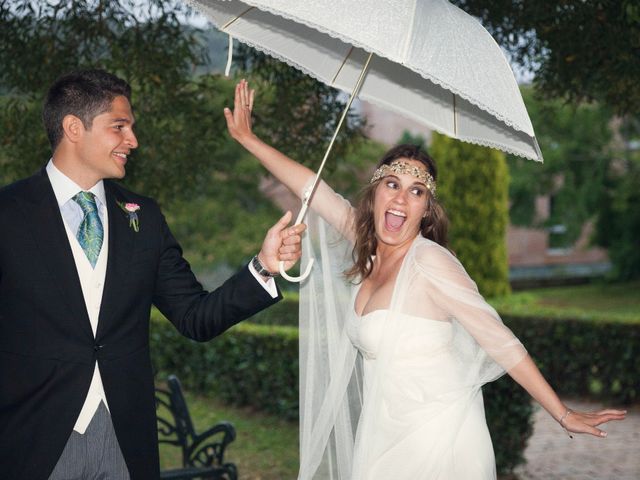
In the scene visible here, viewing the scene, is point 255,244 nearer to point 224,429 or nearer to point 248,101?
point 224,429

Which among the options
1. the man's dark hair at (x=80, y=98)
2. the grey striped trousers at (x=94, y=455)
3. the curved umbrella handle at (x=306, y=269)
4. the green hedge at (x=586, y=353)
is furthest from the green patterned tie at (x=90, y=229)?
the green hedge at (x=586, y=353)

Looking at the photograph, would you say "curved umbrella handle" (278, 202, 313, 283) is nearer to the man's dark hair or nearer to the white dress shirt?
the white dress shirt

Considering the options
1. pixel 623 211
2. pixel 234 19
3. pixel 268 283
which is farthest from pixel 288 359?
pixel 623 211

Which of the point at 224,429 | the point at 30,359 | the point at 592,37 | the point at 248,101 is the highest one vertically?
the point at 592,37

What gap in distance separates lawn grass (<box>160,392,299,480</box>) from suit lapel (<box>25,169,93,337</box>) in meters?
5.42

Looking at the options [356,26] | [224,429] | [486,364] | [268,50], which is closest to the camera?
[356,26]

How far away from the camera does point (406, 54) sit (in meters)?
3.09

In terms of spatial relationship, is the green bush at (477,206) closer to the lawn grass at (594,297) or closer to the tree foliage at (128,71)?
the lawn grass at (594,297)

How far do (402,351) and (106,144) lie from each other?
1.43 m

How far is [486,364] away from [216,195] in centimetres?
1423

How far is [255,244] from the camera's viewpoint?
55.9ft

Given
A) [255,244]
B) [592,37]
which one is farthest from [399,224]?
[255,244]

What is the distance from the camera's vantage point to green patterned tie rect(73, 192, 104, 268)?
3.47 metres

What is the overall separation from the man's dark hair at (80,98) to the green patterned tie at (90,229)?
25cm
